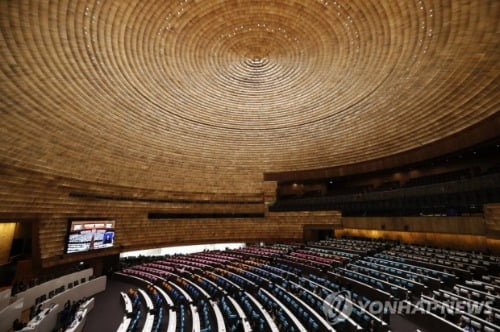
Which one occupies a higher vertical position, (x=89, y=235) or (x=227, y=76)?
(x=227, y=76)

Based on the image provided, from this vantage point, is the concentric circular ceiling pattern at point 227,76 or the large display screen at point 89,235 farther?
the large display screen at point 89,235

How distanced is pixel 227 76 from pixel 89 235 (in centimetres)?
1523

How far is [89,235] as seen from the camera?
19.8 metres

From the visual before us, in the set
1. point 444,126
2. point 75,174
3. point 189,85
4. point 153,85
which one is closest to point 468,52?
point 444,126

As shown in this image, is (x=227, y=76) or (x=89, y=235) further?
(x=89, y=235)

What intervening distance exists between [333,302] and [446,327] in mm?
3331

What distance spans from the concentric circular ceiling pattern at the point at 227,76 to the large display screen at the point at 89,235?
132 inches

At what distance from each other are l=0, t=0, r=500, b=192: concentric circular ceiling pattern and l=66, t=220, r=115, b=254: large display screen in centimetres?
335

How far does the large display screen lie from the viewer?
61.1 ft

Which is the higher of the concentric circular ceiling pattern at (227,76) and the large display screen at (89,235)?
the concentric circular ceiling pattern at (227,76)

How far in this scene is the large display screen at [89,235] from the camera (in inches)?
734

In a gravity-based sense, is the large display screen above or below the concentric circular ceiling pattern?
below

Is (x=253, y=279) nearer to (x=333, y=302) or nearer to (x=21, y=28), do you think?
(x=333, y=302)

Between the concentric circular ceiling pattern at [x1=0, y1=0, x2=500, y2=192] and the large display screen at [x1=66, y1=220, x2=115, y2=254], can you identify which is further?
the large display screen at [x1=66, y1=220, x2=115, y2=254]
